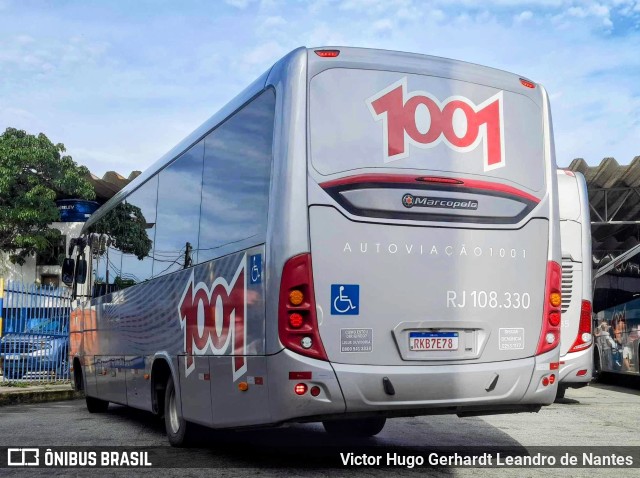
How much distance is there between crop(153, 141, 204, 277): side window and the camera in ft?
28.7

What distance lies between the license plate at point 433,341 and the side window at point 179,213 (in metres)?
2.67

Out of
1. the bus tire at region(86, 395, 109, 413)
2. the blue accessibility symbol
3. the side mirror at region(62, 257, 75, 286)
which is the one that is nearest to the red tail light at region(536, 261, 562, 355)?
the blue accessibility symbol

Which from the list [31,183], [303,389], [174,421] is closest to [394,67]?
[303,389]

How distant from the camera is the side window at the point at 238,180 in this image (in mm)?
7090

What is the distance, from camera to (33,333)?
58.3 ft

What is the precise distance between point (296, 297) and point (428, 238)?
3.94 feet

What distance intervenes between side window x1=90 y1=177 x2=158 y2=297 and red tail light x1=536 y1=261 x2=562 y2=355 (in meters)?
4.71

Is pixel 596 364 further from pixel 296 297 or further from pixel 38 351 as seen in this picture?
pixel 296 297

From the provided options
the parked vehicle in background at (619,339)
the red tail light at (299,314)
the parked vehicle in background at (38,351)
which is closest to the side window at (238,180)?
the red tail light at (299,314)

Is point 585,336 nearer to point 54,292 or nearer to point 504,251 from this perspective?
point 504,251

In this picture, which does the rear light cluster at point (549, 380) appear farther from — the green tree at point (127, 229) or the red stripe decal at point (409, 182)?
the green tree at point (127, 229)

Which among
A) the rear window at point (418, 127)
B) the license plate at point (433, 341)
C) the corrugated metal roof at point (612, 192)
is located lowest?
the license plate at point (433, 341)

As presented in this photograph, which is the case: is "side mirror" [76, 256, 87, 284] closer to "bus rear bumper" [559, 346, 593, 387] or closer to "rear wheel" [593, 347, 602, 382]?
"bus rear bumper" [559, 346, 593, 387]

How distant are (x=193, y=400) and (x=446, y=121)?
349 centimetres
